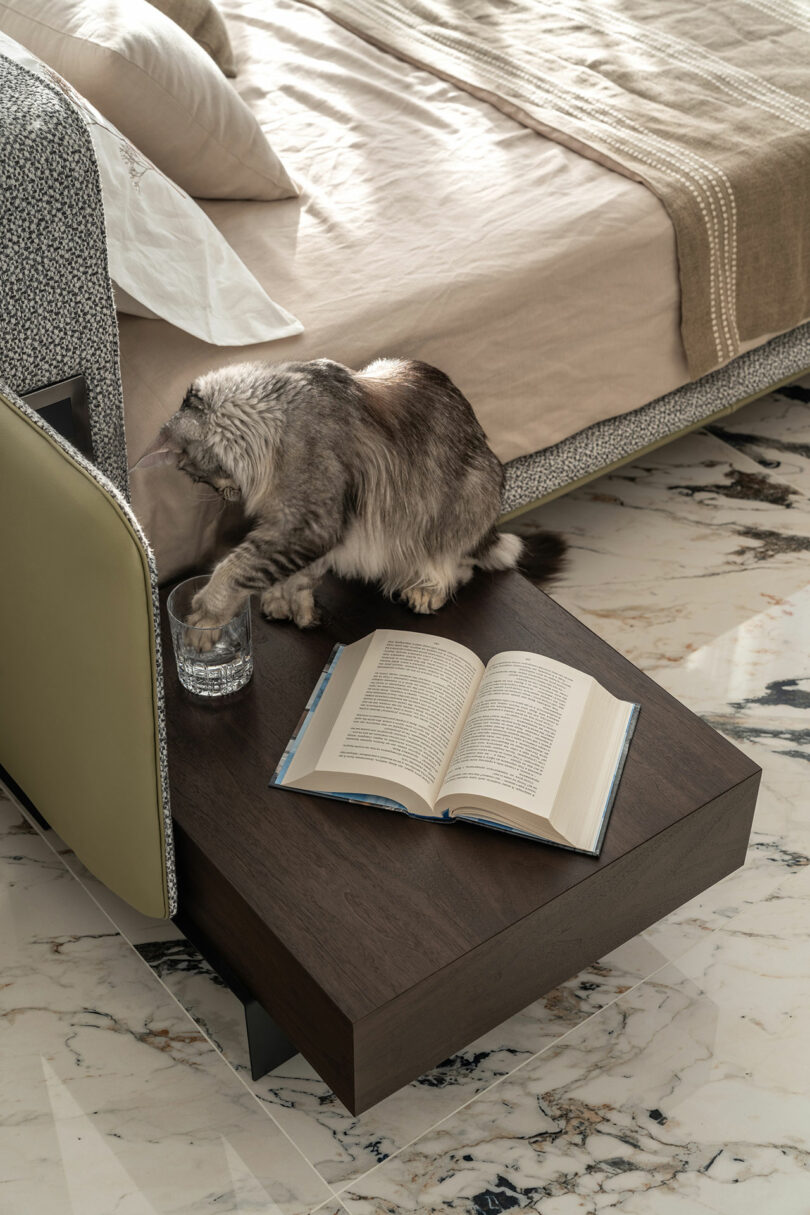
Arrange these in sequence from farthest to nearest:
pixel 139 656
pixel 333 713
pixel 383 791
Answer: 1. pixel 333 713
2. pixel 383 791
3. pixel 139 656

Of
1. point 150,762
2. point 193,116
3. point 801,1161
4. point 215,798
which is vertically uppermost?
point 193,116

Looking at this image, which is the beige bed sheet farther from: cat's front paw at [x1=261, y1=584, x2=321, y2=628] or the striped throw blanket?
cat's front paw at [x1=261, y1=584, x2=321, y2=628]

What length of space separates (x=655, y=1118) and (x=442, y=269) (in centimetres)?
118

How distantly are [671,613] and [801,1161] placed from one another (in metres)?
0.94

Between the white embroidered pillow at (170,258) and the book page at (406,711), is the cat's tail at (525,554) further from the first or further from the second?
the white embroidered pillow at (170,258)

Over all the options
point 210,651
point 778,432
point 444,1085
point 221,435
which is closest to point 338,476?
point 221,435

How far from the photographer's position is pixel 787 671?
6.36 ft

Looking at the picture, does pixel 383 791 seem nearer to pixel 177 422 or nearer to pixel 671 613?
pixel 177 422

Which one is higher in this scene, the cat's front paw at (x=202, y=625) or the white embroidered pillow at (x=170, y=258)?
the white embroidered pillow at (x=170, y=258)

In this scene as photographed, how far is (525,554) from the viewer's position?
2.00 metres

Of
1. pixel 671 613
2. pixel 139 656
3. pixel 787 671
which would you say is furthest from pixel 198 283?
pixel 787 671

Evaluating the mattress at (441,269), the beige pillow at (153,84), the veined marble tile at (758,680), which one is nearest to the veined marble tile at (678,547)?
the veined marble tile at (758,680)

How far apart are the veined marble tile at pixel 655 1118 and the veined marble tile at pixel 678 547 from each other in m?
0.59

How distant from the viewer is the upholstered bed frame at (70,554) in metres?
1.10
